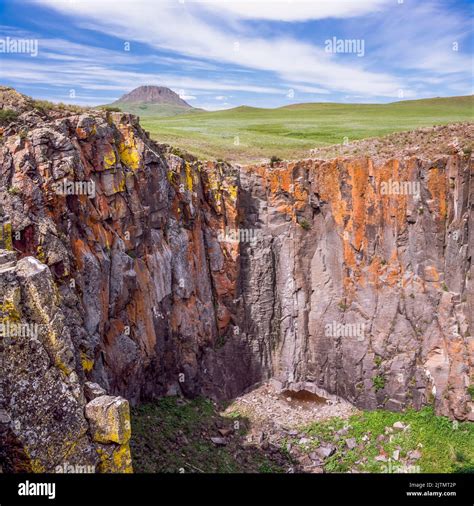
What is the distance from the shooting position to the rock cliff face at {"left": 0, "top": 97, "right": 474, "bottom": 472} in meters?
20.0

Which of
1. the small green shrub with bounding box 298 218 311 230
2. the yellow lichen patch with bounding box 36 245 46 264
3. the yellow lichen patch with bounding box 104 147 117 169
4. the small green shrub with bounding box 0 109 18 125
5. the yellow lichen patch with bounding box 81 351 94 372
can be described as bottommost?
the yellow lichen patch with bounding box 81 351 94 372

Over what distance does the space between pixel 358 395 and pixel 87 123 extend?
25.3 metres

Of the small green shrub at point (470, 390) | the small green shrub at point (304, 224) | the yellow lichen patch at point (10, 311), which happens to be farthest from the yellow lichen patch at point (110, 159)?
the small green shrub at point (470, 390)

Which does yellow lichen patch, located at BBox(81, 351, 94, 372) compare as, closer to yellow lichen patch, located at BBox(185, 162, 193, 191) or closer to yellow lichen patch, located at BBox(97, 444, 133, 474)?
yellow lichen patch, located at BBox(97, 444, 133, 474)

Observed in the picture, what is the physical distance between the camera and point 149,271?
25.6 metres

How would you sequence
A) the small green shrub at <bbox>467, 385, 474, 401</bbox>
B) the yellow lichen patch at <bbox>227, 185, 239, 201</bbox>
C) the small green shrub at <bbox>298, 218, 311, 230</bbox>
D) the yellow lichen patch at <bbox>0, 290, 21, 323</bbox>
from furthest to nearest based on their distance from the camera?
the small green shrub at <bbox>298, 218, 311, 230</bbox> < the yellow lichen patch at <bbox>227, 185, 239, 201</bbox> < the small green shrub at <bbox>467, 385, 474, 401</bbox> < the yellow lichen patch at <bbox>0, 290, 21, 323</bbox>

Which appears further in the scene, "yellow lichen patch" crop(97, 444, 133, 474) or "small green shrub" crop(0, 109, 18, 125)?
"small green shrub" crop(0, 109, 18, 125)

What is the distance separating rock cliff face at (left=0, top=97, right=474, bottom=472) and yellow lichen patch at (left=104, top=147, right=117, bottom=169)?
0.07 m

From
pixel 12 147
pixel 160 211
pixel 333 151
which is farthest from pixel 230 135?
pixel 12 147

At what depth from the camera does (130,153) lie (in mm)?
25047

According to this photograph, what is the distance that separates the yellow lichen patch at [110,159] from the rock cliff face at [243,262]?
7cm

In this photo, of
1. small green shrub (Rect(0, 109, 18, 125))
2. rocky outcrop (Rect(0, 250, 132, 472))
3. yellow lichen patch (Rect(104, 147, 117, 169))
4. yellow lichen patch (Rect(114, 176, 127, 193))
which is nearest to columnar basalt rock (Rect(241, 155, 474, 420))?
yellow lichen patch (Rect(114, 176, 127, 193))

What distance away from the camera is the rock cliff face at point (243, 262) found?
20000 millimetres

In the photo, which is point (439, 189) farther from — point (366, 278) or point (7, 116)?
point (7, 116)
